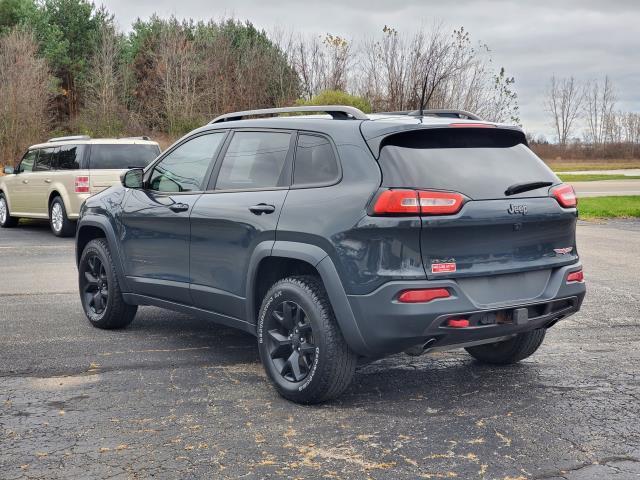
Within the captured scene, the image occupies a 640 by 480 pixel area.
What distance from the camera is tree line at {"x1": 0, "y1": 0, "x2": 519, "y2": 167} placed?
31984 mm

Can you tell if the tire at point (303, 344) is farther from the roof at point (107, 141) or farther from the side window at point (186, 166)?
the roof at point (107, 141)

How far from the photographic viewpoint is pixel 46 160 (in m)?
15.6

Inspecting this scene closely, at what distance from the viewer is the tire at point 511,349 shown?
222 inches

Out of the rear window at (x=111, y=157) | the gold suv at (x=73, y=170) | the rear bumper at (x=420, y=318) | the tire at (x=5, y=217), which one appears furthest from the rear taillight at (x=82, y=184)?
the rear bumper at (x=420, y=318)

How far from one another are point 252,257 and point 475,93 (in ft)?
93.3

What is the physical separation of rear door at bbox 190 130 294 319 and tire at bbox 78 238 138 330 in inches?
49.7

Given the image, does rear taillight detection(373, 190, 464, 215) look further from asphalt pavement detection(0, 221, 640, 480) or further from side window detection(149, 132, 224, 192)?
side window detection(149, 132, 224, 192)

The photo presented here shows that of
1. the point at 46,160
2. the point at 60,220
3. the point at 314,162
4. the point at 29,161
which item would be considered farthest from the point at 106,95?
the point at 314,162

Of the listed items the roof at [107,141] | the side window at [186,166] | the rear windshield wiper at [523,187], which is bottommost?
the rear windshield wiper at [523,187]

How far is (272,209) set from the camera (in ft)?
16.8

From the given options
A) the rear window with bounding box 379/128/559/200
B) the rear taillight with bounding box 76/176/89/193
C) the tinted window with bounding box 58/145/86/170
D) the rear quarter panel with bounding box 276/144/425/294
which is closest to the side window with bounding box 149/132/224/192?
the rear quarter panel with bounding box 276/144/425/294

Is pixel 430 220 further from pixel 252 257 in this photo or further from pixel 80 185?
pixel 80 185

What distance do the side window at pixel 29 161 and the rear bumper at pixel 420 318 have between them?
13102 mm

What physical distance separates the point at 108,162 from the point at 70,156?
87 centimetres
